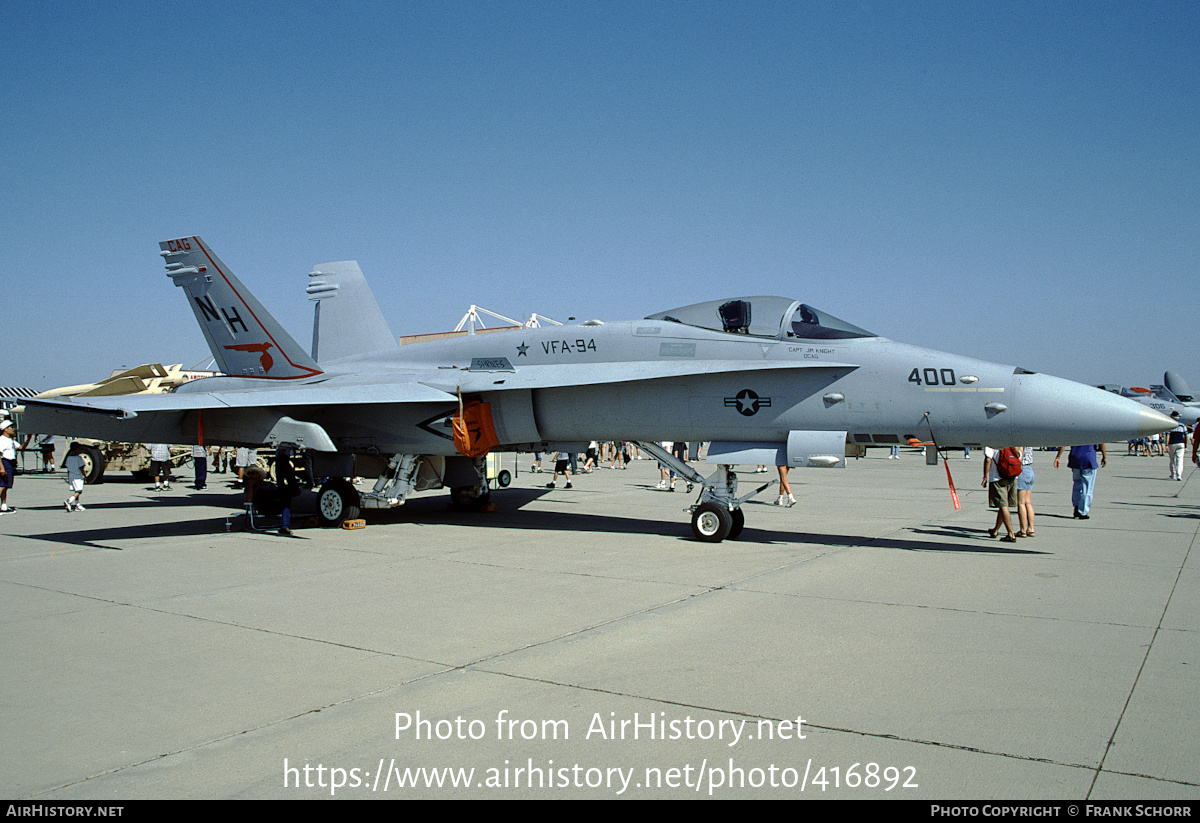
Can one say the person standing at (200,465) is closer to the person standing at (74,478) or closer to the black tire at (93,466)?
the black tire at (93,466)

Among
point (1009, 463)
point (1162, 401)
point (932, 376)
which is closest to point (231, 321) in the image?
point (932, 376)

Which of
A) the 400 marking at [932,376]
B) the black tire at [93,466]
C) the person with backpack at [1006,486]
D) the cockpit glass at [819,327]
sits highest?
the cockpit glass at [819,327]

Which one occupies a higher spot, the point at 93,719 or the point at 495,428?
the point at 495,428

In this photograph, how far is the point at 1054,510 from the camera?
14039 millimetres

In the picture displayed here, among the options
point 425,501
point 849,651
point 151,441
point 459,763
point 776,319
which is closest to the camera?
point 459,763

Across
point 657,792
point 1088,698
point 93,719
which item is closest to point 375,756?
point 657,792

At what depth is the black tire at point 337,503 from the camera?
1159 cm

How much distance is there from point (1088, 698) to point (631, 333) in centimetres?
680

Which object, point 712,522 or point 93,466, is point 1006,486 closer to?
point 712,522

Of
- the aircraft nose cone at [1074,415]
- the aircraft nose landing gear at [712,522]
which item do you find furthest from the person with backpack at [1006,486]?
the aircraft nose landing gear at [712,522]

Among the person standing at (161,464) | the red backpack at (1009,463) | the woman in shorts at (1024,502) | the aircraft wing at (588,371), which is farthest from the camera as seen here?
the person standing at (161,464)

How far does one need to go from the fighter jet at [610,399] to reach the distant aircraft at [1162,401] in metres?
27.8

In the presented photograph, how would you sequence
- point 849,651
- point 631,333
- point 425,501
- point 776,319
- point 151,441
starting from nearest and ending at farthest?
point 849,651 < point 776,319 < point 631,333 < point 151,441 < point 425,501

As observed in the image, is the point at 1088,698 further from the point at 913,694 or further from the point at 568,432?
the point at 568,432
